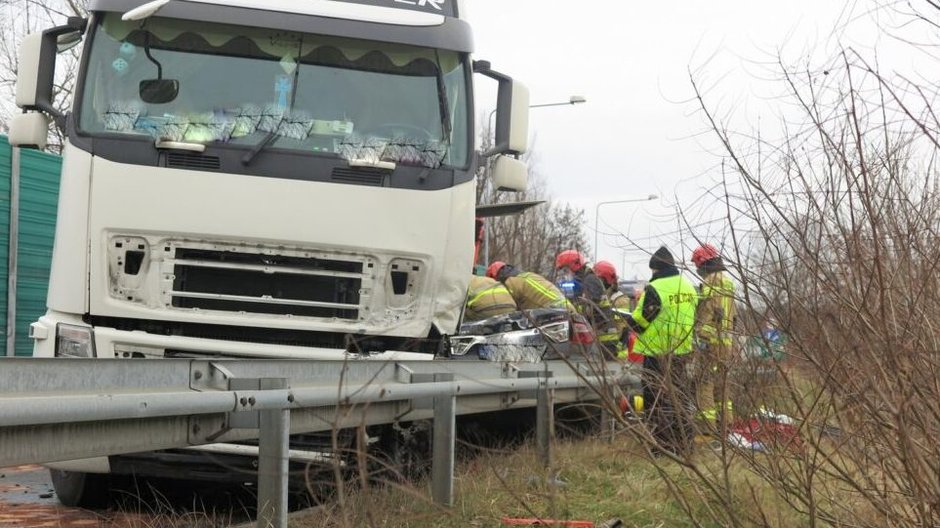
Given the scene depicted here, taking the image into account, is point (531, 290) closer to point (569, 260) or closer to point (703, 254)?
point (569, 260)

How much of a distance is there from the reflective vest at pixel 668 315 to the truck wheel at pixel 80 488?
10.4ft

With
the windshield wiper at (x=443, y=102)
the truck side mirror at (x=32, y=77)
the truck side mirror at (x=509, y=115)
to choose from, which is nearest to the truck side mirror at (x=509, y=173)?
the truck side mirror at (x=509, y=115)

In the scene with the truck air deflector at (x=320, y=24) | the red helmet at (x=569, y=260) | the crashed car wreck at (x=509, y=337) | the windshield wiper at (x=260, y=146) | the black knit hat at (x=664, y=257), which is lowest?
the crashed car wreck at (x=509, y=337)

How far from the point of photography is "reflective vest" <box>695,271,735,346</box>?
14.9 ft

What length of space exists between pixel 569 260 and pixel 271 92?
172 inches

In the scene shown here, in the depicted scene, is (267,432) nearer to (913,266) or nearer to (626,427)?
(626,427)

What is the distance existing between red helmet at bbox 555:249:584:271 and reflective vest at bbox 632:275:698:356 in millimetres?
1179

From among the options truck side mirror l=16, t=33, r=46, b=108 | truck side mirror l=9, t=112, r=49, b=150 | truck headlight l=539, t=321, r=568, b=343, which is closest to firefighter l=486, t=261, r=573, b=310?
truck headlight l=539, t=321, r=568, b=343

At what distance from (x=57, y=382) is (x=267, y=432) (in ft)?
3.38

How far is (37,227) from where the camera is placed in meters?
11.5

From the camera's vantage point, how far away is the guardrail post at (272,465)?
4355 millimetres

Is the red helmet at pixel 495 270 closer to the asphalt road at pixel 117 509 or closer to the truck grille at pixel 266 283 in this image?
the asphalt road at pixel 117 509

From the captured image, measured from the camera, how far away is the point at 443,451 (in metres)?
5.70

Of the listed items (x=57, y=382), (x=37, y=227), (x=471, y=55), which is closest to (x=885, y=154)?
(x=57, y=382)
